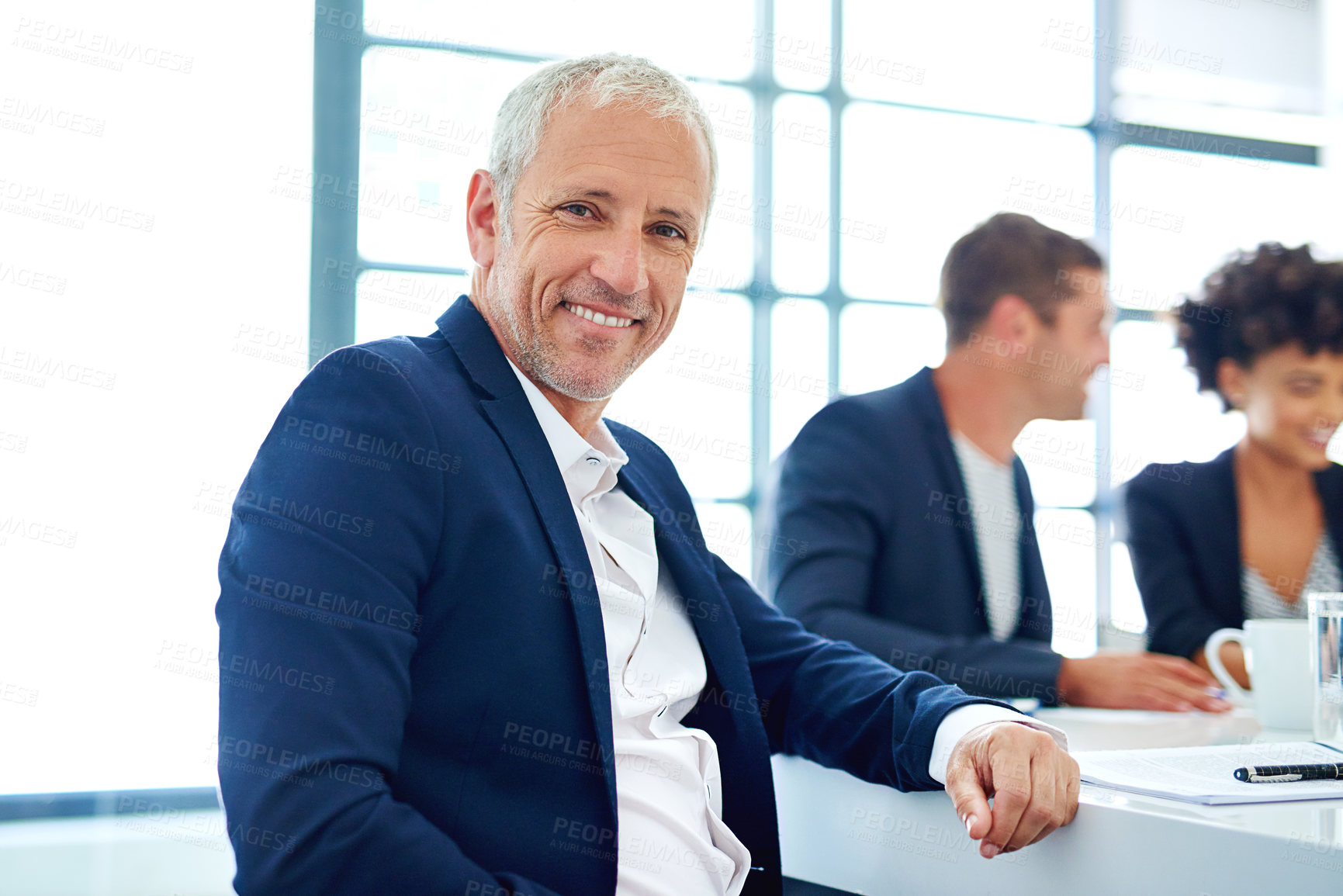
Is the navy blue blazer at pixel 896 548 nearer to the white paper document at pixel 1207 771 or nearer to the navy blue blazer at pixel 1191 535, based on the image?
the navy blue blazer at pixel 1191 535

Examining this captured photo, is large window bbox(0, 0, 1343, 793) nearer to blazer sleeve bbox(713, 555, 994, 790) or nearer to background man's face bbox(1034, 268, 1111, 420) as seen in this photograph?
background man's face bbox(1034, 268, 1111, 420)

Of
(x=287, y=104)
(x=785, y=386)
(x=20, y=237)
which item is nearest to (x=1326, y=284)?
(x=785, y=386)

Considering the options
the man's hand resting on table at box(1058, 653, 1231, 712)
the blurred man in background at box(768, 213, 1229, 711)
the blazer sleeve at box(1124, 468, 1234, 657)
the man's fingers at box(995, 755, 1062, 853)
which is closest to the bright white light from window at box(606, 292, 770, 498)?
the blurred man in background at box(768, 213, 1229, 711)

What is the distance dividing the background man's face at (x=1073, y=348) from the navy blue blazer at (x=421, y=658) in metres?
1.20

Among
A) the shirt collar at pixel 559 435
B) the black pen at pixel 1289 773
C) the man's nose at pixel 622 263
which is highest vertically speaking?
the man's nose at pixel 622 263

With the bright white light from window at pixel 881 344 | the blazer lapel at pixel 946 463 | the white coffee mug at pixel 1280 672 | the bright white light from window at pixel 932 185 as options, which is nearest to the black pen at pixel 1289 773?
the white coffee mug at pixel 1280 672

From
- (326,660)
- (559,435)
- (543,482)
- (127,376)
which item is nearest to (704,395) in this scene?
(127,376)

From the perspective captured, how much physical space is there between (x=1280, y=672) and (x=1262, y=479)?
100 centimetres

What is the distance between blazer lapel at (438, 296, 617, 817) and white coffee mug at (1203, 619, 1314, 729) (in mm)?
930

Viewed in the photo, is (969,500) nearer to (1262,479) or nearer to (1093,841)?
(1262,479)

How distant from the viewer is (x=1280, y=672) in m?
1.34

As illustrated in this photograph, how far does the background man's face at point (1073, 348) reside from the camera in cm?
213

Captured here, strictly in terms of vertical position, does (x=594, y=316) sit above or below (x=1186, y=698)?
above

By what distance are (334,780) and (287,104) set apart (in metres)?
2.12
